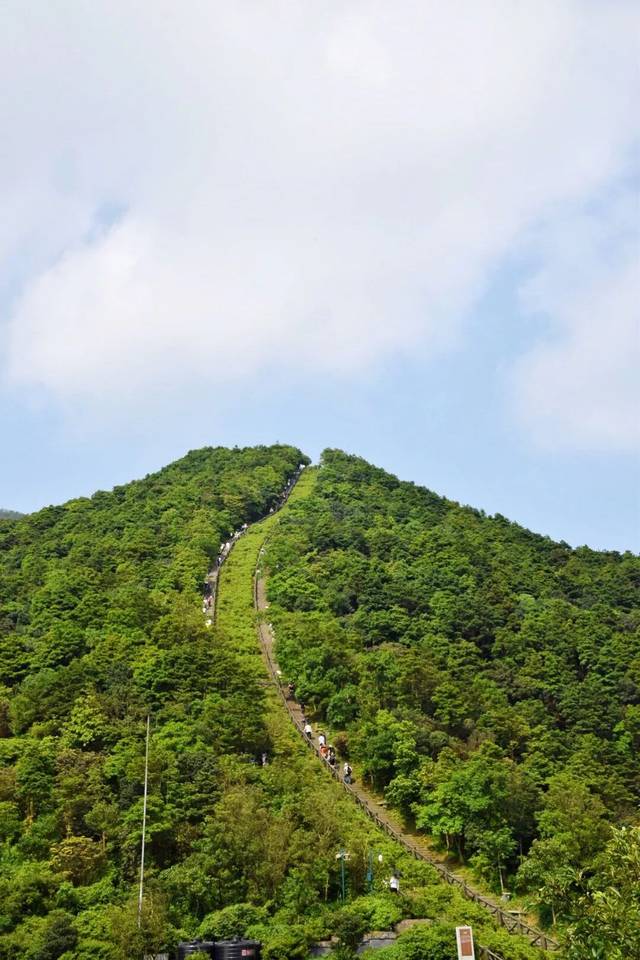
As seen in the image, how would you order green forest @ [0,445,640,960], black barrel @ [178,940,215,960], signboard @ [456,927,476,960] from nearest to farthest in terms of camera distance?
signboard @ [456,927,476,960] → black barrel @ [178,940,215,960] → green forest @ [0,445,640,960]

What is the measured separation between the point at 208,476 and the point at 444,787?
62251 mm

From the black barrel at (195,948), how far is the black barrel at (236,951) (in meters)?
0.13

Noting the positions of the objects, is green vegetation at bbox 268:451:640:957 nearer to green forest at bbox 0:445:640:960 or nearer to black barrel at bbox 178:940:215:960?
green forest at bbox 0:445:640:960

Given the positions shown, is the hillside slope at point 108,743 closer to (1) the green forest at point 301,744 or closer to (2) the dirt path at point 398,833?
(1) the green forest at point 301,744

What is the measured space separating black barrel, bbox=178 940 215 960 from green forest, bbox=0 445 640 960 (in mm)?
757

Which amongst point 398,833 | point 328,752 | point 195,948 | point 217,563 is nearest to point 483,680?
point 328,752

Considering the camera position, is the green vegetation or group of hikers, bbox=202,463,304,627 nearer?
the green vegetation

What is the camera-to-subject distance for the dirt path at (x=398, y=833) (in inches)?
1204

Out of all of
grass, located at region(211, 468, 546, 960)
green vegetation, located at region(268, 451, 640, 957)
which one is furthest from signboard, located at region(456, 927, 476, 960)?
grass, located at region(211, 468, 546, 960)

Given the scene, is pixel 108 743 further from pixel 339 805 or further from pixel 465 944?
pixel 465 944

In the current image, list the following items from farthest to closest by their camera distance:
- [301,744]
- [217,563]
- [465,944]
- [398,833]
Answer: [217,563] → [301,744] → [398,833] → [465,944]

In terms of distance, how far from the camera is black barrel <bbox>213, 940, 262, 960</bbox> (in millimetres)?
26734

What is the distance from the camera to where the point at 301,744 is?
4581 cm

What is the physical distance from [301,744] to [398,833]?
8.23 meters
